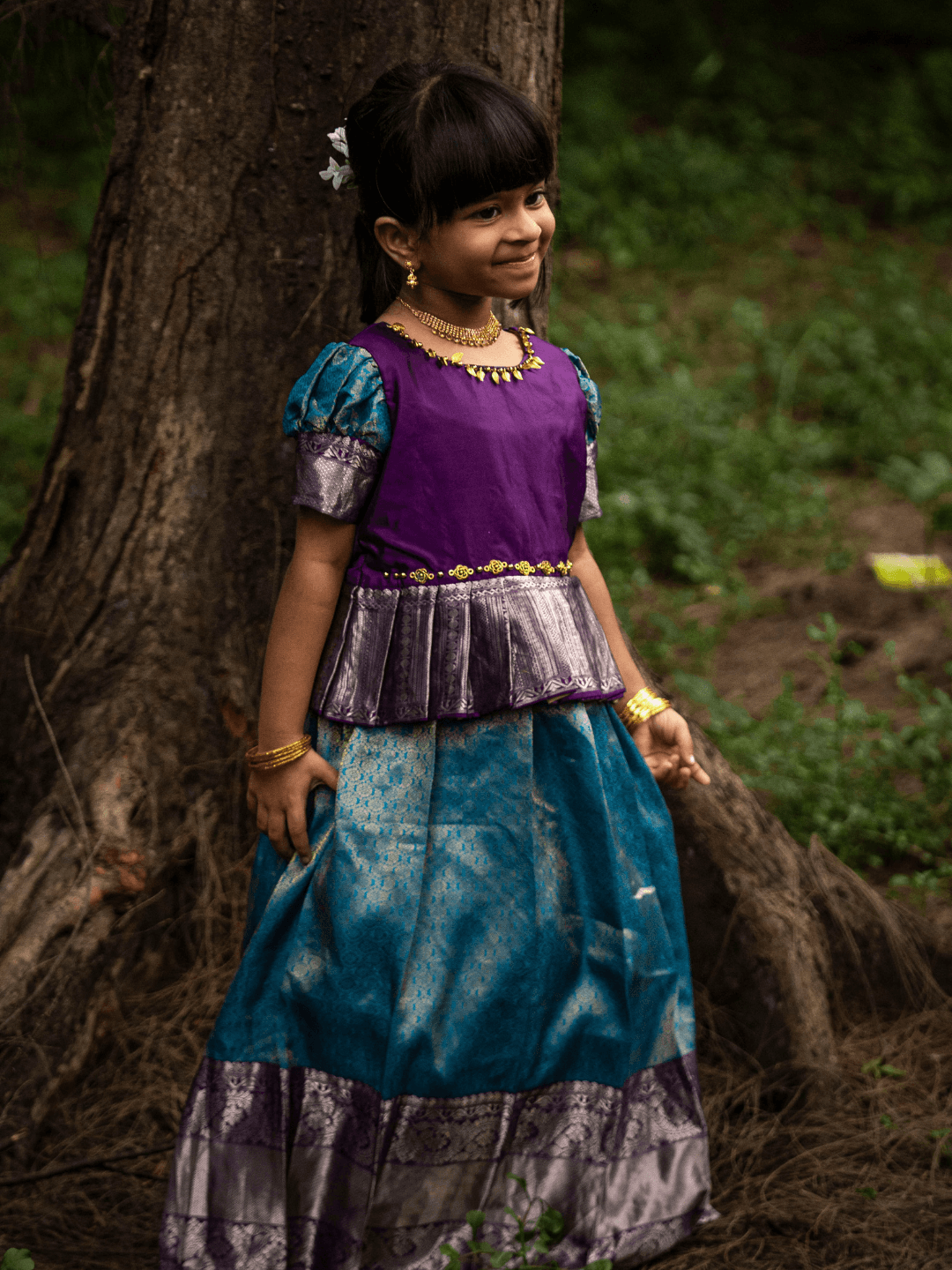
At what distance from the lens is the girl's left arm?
2154 mm

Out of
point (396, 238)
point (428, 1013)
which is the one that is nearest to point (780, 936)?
point (428, 1013)

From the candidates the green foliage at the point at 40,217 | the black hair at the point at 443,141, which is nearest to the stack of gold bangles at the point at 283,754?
the black hair at the point at 443,141

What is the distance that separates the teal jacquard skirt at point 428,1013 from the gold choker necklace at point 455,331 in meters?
0.61

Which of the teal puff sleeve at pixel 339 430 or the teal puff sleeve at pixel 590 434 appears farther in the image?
the teal puff sleeve at pixel 590 434

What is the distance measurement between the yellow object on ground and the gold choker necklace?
113 inches

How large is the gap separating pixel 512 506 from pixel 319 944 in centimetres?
77

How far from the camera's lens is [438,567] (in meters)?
1.84

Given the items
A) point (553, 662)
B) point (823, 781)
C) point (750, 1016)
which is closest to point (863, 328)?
point (823, 781)

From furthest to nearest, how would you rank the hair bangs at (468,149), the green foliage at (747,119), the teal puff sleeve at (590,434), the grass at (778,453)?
the green foliage at (747,119), the grass at (778,453), the teal puff sleeve at (590,434), the hair bangs at (468,149)

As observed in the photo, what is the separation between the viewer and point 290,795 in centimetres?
189

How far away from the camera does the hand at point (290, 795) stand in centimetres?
189

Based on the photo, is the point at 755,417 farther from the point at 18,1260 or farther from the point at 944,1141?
the point at 18,1260

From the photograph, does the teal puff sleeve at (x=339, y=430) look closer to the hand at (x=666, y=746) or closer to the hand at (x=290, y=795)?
the hand at (x=290, y=795)

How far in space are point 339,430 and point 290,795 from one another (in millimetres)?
589
